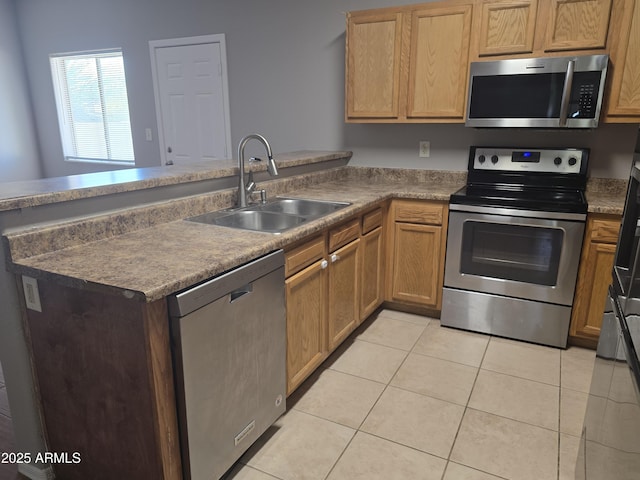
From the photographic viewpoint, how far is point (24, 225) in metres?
1.53

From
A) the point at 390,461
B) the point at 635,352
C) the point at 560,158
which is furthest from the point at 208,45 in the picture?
the point at 635,352

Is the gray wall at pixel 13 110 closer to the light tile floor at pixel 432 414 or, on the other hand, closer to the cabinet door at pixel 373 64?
the cabinet door at pixel 373 64

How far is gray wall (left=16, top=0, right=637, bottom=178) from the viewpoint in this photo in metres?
3.30

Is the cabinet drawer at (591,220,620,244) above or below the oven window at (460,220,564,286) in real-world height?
above

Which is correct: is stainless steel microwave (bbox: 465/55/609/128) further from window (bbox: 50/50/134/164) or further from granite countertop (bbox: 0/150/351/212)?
window (bbox: 50/50/134/164)

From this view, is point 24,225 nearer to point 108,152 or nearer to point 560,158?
point 560,158

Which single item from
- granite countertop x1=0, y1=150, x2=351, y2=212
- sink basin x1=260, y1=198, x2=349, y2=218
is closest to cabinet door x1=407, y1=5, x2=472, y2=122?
sink basin x1=260, y1=198, x2=349, y2=218

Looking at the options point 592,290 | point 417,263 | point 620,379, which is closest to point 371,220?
point 417,263

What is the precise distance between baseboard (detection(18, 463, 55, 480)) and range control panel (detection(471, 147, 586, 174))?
2981 mm

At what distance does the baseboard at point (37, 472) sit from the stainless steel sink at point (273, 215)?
1.16 m

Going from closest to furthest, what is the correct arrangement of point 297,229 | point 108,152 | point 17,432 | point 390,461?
point 17,432
point 390,461
point 297,229
point 108,152

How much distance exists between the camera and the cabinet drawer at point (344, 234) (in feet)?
7.68

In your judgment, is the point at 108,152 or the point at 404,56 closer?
the point at 404,56

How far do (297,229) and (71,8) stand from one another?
457cm
